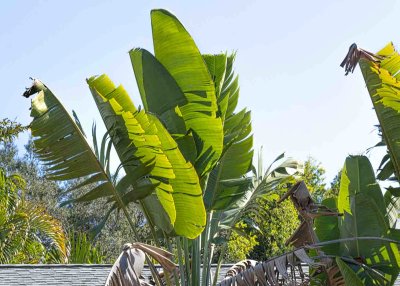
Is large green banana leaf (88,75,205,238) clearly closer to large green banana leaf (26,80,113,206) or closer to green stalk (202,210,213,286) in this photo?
large green banana leaf (26,80,113,206)

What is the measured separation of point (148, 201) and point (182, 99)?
106 cm

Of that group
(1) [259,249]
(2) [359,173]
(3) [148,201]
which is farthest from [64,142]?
(1) [259,249]

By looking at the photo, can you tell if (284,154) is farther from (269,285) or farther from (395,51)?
(269,285)

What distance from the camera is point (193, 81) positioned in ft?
26.2

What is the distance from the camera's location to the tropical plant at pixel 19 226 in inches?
593

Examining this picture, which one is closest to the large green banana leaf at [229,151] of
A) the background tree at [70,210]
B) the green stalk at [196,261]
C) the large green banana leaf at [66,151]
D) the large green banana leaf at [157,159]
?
the green stalk at [196,261]

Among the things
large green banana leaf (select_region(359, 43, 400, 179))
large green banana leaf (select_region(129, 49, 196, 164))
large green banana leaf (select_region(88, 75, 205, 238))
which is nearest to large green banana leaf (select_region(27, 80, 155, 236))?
large green banana leaf (select_region(88, 75, 205, 238))

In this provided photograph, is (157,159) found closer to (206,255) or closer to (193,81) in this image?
(193,81)

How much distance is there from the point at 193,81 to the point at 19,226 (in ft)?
27.9

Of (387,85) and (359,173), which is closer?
(387,85)

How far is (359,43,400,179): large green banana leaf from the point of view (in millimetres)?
7988

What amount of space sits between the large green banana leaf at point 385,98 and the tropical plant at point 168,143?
1479mm

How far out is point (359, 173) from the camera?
9.39 m

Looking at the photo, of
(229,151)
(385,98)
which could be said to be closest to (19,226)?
(229,151)
